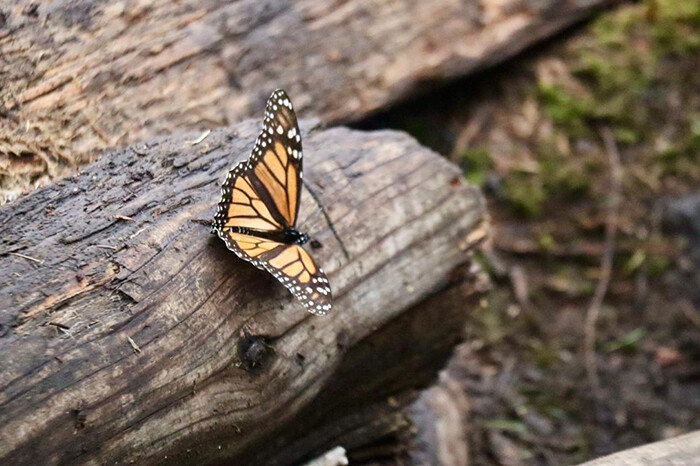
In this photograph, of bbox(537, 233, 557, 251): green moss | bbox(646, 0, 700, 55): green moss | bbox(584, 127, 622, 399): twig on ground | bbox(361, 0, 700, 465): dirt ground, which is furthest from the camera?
bbox(646, 0, 700, 55): green moss

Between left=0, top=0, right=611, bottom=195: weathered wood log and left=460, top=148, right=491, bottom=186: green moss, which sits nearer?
left=0, top=0, right=611, bottom=195: weathered wood log

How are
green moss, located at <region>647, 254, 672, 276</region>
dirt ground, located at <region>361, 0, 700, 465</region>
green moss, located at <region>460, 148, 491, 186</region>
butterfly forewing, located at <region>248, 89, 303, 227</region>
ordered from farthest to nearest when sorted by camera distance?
1. green moss, located at <region>460, 148, 491, 186</region>
2. green moss, located at <region>647, 254, 672, 276</region>
3. dirt ground, located at <region>361, 0, 700, 465</region>
4. butterfly forewing, located at <region>248, 89, 303, 227</region>

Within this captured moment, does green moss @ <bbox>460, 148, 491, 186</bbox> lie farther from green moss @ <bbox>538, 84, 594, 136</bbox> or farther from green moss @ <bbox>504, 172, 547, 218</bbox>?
green moss @ <bbox>538, 84, 594, 136</bbox>

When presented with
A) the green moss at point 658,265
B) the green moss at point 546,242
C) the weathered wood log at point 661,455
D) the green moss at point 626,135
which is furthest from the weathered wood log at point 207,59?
the weathered wood log at point 661,455

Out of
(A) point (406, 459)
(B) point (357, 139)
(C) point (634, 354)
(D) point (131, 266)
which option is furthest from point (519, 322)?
(D) point (131, 266)

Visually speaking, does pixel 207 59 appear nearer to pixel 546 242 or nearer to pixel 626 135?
pixel 546 242

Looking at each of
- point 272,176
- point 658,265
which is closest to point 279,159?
point 272,176

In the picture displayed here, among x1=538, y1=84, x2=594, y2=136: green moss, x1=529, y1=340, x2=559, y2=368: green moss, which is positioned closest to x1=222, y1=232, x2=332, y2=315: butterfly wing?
x1=529, y1=340, x2=559, y2=368: green moss

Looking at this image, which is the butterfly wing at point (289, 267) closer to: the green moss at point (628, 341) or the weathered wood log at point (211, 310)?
the weathered wood log at point (211, 310)
